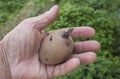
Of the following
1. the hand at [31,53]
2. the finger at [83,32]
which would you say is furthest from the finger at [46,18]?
the finger at [83,32]

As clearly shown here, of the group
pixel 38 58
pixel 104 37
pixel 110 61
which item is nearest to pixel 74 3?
pixel 104 37

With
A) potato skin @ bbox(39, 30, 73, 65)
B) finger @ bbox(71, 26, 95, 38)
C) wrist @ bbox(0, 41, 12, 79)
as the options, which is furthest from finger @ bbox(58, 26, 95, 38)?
wrist @ bbox(0, 41, 12, 79)

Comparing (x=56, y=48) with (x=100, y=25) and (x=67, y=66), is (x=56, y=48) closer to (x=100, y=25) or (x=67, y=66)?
(x=67, y=66)

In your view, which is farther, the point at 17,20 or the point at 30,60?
the point at 17,20

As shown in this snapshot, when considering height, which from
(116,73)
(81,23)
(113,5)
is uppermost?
(113,5)

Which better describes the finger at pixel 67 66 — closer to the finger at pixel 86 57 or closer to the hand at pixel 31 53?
the hand at pixel 31 53

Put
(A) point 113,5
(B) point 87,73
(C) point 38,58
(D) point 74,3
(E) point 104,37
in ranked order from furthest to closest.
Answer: (D) point 74,3 < (E) point 104,37 < (A) point 113,5 < (B) point 87,73 < (C) point 38,58

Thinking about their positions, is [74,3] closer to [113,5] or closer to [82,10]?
[82,10]
